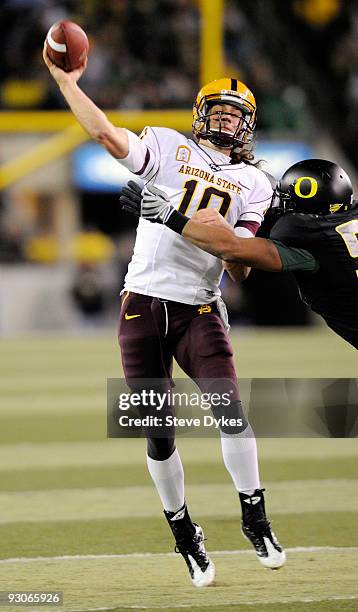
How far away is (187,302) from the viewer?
4.25m

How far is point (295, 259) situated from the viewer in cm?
409

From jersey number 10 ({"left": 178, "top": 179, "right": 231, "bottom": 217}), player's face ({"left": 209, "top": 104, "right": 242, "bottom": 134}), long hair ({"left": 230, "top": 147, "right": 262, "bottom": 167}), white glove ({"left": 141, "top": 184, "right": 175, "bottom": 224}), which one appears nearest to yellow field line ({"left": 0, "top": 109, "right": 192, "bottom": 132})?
long hair ({"left": 230, "top": 147, "right": 262, "bottom": 167})

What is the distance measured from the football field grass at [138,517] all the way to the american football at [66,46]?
178 cm

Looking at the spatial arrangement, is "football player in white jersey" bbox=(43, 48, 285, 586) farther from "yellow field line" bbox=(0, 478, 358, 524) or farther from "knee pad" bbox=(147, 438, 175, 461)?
"yellow field line" bbox=(0, 478, 358, 524)

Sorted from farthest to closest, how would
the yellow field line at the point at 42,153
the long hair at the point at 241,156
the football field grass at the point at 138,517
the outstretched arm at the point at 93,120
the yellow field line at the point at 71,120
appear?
the yellow field line at the point at 42,153 < the yellow field line at the point at 71,120 < the long hair at the point at 241,156 < the football field grass at the point at 138,517 < the outstretched arm at the point at 93,120

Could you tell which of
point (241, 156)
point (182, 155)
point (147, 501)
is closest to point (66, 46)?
point (182, 155)

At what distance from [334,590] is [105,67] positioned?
40.9 feet

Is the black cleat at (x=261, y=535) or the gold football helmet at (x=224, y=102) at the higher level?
the gold football helmet at (x=224, y=102)

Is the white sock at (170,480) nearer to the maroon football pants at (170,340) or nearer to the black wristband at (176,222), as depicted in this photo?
the maroon football pants at (170,340)

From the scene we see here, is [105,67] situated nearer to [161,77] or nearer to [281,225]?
[161,77]

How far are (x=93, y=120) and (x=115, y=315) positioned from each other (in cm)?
1079

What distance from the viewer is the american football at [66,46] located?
4004 millimetres

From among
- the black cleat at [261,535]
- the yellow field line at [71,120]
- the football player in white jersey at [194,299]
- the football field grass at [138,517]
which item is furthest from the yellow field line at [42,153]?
the black cleat at [261,535]

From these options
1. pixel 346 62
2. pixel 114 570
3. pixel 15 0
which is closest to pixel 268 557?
pixel 114 570
